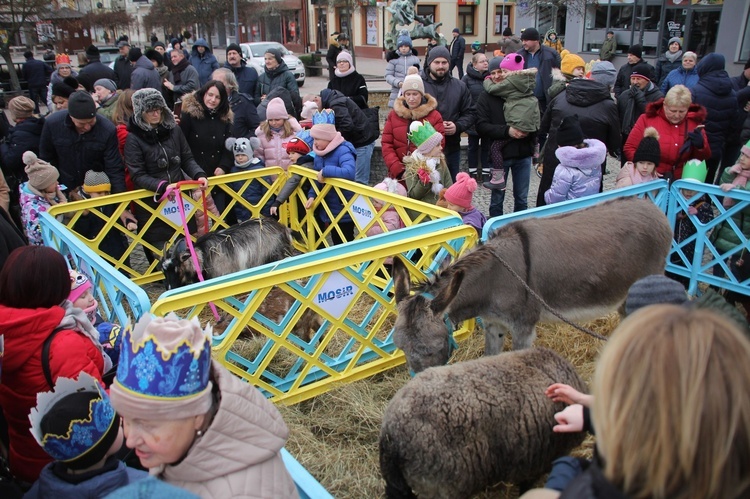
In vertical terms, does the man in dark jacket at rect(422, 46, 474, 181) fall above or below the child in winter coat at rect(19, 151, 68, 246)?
above

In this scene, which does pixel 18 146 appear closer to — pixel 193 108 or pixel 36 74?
pixel 193 108

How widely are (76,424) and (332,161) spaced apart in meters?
4.76

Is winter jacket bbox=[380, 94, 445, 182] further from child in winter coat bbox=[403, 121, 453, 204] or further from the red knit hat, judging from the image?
the red knit hat

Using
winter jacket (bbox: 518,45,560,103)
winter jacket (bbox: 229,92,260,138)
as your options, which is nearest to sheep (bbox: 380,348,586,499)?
winter jacket (bbox: 229,92,260,138)

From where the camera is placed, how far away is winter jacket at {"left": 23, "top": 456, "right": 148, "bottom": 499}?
6.35 ft

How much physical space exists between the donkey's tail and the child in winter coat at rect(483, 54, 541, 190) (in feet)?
15.2

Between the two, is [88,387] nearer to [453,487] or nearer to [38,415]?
[38,415]

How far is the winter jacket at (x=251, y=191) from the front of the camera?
704cm

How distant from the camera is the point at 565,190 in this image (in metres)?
5.43

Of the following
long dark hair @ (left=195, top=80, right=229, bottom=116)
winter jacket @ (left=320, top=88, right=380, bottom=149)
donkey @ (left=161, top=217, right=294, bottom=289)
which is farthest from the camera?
winter jacket @ (left=320, top=88, right=380, bottom=149)

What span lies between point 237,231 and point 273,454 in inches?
152

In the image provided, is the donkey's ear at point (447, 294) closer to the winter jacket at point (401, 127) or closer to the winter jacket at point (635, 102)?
the winter jacket at point (401, 127)

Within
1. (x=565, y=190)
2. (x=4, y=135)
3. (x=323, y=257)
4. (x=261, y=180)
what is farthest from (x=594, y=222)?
(x=4, y=135)

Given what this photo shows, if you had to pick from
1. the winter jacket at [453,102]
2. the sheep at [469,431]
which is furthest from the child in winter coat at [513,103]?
the sheep at [469,431]
